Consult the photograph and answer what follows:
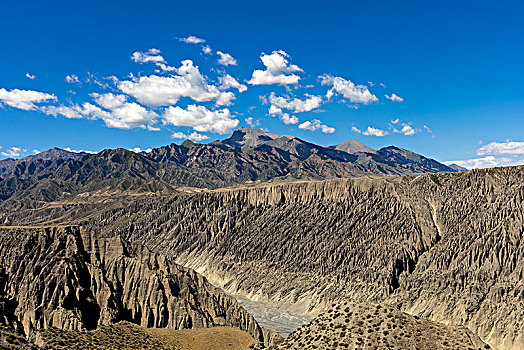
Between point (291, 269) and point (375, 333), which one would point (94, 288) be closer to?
point (375, 333)

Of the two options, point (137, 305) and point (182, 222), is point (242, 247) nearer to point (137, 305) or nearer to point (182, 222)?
point (182, 222)

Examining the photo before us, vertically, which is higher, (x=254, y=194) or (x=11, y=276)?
Result: (x=254, y=194)

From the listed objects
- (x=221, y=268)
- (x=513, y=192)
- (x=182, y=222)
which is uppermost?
(x=513, y=192)

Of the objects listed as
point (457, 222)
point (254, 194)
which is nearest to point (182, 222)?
point (254, 194)

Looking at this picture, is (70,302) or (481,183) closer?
(70,302)

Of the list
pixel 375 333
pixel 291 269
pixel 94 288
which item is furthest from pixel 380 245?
pixel 375 333

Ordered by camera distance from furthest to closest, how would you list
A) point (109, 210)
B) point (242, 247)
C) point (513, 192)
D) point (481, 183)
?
1. point (109, 210)
2. point (242, 247)
3. point (481, 183)
4. point (513, 192)
